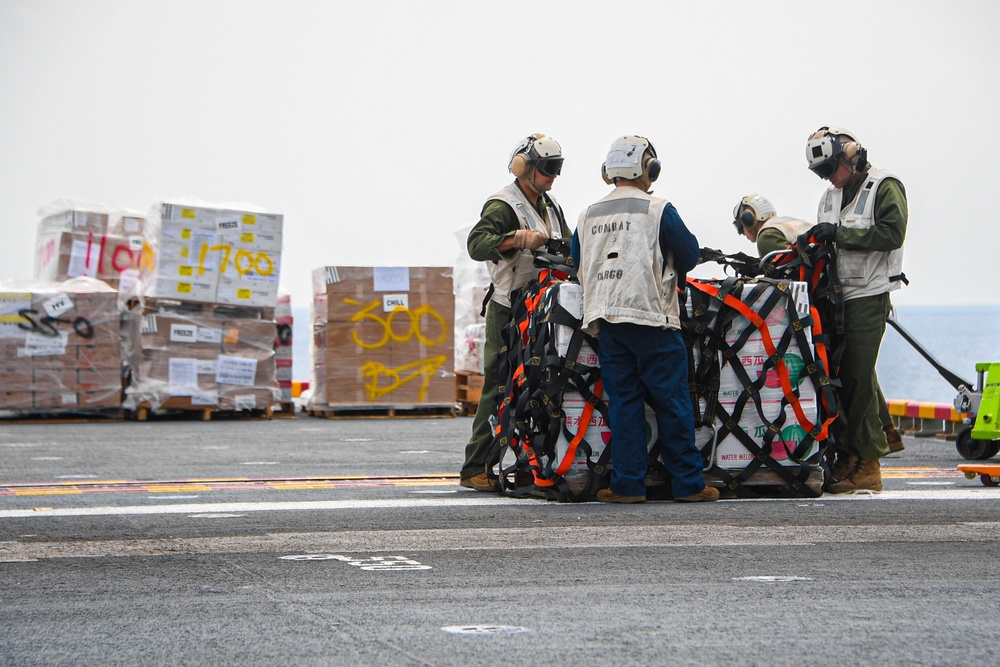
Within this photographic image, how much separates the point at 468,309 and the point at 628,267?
499 inches

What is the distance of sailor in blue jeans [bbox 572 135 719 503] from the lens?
7.44 meters

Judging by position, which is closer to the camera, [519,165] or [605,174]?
[605,174]

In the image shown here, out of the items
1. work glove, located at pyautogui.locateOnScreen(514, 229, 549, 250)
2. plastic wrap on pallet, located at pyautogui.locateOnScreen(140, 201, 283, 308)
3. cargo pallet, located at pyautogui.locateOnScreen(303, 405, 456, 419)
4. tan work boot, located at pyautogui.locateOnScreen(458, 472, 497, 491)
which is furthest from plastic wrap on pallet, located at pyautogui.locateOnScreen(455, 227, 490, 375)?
work glove, located at pyautogui.locateOnScreen(514, 229, 549, 250)

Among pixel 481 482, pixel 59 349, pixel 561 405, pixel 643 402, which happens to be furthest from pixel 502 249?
pixel 59 349

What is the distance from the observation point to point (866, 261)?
8.16 m

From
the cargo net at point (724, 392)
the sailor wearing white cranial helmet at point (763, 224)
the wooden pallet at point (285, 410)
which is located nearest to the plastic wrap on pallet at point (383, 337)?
the wooden pallet at point (285, 410)


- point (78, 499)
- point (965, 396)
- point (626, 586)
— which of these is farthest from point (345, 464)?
point (626, 586)

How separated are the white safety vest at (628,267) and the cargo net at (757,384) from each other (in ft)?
1.27

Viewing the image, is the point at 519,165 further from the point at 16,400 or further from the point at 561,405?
the point at 16,400

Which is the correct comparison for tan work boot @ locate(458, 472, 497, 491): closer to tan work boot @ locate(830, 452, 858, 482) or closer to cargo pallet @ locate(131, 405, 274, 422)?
tan work boot @ locate(830, 452, 858, 482)

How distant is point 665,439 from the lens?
7523 mm

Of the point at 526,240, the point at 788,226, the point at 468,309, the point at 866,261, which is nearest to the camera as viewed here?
the point at 526,240

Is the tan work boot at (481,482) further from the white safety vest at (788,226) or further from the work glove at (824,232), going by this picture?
the white safety vest at (788,226)

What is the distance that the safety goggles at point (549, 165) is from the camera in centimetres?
838
